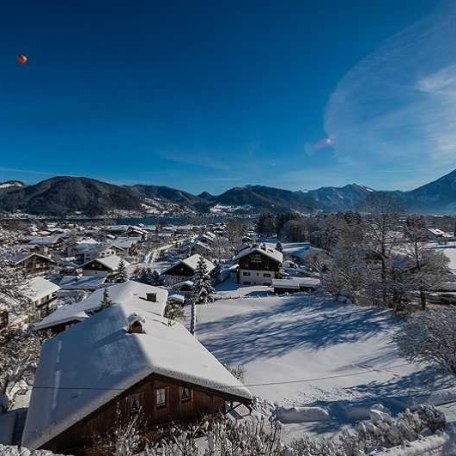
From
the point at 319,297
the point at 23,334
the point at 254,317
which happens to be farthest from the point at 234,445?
the point at 319,297

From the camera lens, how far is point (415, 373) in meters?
17.5

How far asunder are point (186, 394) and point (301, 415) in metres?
4.16

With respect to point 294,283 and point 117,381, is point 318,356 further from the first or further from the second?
point 294,283

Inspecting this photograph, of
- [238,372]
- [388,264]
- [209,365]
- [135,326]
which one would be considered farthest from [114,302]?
[388,264]

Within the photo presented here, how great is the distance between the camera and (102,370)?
10359 millimetres

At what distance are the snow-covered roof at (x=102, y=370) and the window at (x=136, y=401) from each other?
87cm

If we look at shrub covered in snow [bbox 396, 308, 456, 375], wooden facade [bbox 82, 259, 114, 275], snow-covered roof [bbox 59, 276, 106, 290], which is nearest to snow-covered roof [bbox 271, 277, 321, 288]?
snow-covered roof [bbox 59, 276, 106, 290]

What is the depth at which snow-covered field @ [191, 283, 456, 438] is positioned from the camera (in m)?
14.1

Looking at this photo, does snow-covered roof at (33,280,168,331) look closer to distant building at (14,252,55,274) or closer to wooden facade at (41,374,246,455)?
wooden facade at (41,374,246,455)

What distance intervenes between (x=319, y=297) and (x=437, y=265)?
12479 mm

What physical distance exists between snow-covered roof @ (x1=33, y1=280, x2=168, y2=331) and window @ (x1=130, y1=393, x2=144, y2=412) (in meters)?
11.4

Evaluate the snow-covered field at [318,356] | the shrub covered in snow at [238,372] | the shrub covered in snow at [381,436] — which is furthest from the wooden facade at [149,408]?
the shrub covered in snow at [381,436]

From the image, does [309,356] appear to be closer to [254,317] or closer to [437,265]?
[254,317]

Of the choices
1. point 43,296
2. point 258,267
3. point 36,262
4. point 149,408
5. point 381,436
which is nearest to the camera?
point 381,436
